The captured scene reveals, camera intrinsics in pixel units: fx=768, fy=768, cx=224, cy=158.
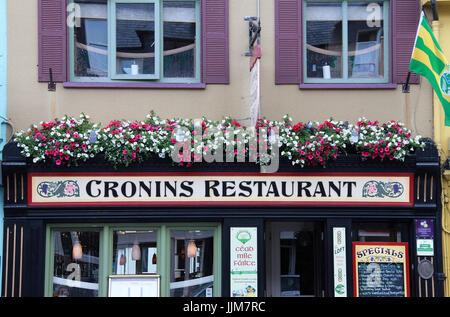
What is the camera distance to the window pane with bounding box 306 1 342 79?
39.7 feet

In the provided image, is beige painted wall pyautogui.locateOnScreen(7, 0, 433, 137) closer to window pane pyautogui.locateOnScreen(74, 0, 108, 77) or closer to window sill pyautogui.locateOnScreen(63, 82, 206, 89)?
window sill pyautogui.locateOnScreen(63, 82, 206, 89)

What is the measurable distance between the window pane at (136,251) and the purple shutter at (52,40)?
2603 mm

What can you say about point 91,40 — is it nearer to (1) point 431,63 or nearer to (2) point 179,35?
(2) point 179,35

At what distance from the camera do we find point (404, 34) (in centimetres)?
1191

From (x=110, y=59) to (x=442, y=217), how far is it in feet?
18.5

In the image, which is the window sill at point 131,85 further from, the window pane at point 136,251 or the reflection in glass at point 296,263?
the reflection in glass at point 296,263

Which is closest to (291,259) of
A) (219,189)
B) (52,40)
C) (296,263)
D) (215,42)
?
(296,263)

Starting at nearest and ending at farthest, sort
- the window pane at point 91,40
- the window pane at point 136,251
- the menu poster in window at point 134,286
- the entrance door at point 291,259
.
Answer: the menu poster in window at point 134,286 → the window pane at point 136,251 → the window pane at point 91,40 → the entrance door at point 291,259

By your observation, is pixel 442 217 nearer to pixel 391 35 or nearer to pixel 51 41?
pixel 391 35

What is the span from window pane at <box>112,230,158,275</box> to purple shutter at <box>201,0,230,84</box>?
2580mm

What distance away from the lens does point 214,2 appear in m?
11.9

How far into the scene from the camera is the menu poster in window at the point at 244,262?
11469 millimetres

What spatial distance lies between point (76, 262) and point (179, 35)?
12.7 ft

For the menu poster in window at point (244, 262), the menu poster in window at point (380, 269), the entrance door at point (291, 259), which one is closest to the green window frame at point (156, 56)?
the menu poster in window at point (244, 262)
